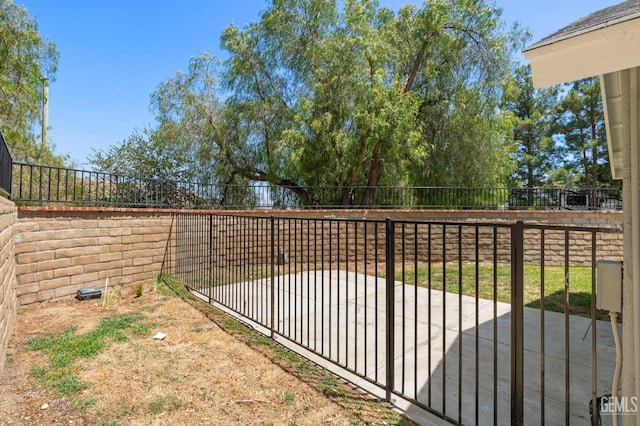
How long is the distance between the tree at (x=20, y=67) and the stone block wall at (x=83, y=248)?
6394mm

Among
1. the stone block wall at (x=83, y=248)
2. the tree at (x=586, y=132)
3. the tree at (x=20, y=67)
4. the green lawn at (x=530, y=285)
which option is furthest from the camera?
the tree at (x=586, y=132)

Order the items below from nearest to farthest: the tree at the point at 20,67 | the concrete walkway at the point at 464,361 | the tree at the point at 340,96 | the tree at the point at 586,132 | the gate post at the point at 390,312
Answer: the concrete walkway at the point at 464,361 → the gate post at the point at 390,312 → the tree at the point at 20,67 → the tree at the point at 340,96 → the tree at the point at 586,132

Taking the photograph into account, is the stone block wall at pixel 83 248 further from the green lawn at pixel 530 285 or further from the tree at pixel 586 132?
the tree at pixel 586 132

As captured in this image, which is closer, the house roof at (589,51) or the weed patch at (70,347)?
the house roof at (589,51)

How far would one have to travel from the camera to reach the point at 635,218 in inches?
57.7

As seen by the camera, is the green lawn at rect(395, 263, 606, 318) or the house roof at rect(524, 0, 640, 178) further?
the green lawn at rect(395, 263, 606, 318)

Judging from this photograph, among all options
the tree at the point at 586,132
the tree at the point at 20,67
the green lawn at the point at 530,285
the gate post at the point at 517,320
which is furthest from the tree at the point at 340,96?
the tree at the point at 586,132

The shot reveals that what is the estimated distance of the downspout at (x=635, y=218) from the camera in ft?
4.77

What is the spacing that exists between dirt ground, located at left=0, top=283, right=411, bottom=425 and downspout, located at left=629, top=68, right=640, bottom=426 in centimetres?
149

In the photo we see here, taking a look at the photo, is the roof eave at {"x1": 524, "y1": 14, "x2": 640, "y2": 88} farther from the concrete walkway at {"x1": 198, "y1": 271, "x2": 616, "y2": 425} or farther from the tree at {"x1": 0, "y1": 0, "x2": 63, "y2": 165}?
the tree at {"x1": 0, "y1": 0, "x2": 63, "y2": 165}

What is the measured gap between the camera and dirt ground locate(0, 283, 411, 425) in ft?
7.71

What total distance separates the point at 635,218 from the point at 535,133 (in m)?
26.1

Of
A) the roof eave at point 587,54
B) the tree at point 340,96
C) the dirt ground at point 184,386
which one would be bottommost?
the dirt ground at point 184,386

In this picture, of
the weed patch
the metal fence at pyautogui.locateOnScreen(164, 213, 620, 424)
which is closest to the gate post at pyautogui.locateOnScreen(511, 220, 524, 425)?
the metal fence at pyautogui.locateOnScreen(164, 213, 620, 424)
